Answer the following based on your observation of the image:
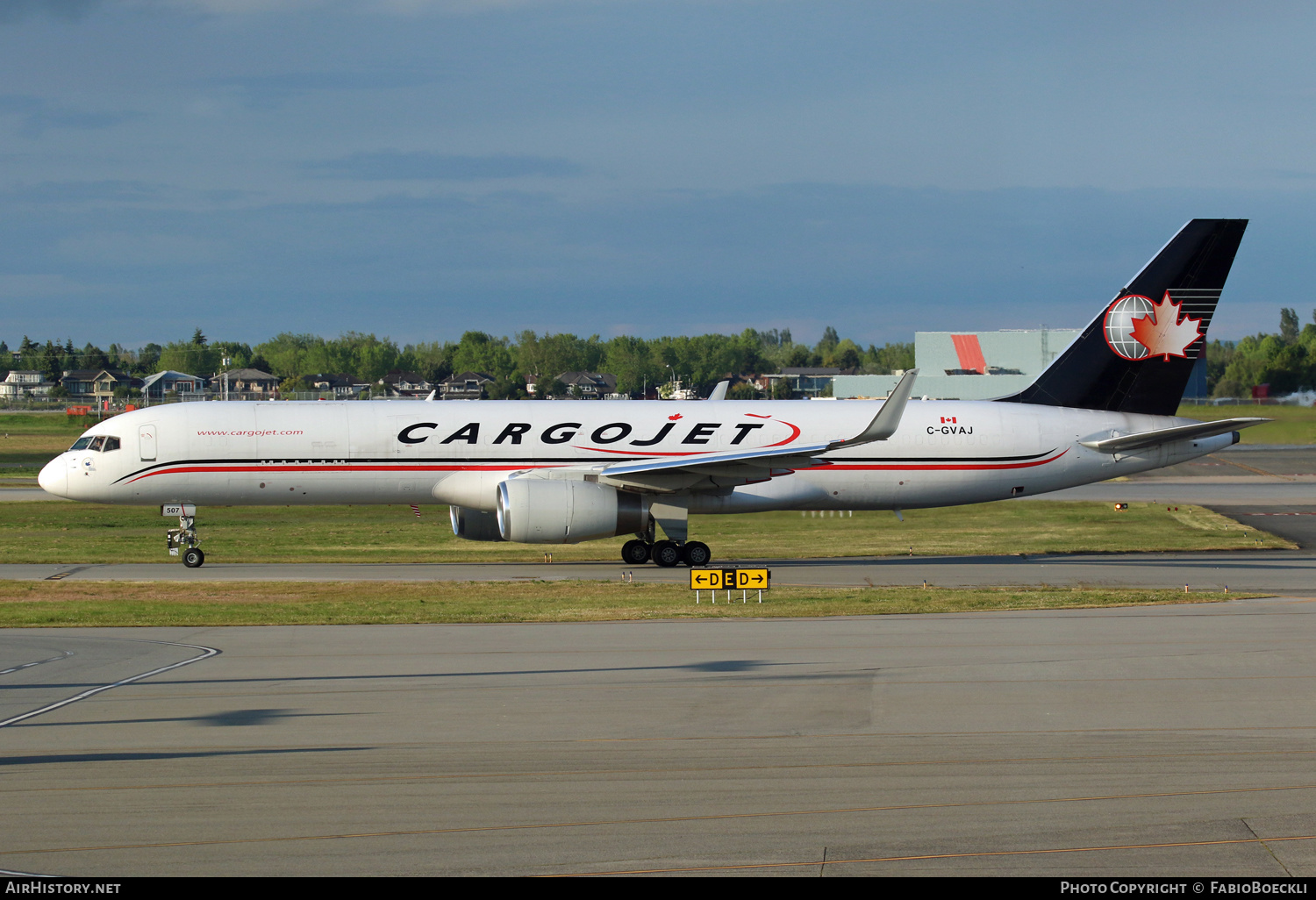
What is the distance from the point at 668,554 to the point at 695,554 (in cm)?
69

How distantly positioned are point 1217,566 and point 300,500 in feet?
75.2

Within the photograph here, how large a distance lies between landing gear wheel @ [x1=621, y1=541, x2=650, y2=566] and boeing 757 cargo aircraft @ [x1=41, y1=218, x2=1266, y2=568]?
37 mm

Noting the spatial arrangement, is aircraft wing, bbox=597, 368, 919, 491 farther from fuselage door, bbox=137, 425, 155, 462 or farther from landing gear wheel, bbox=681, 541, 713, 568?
fuselage door, bbox=137, 425, 155, 462

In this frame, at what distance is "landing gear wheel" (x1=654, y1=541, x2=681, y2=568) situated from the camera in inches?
1156

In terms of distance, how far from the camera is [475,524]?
98.1 ft

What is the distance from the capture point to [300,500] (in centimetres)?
2952

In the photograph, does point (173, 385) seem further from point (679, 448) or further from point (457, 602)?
point (457, 602)

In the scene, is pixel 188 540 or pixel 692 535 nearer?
pixel 188 540

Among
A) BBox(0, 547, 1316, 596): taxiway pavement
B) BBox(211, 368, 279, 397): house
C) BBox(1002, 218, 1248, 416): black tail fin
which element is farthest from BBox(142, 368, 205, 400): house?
BBox(1002, 218, 1248, 416): black tail fin

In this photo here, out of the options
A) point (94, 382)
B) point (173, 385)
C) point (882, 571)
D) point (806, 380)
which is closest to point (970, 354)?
point (806, 380)

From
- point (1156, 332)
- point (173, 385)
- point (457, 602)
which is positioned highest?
point (173, 385)

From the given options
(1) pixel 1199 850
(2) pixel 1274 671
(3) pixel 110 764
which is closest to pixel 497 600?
(3) pixel 110 764

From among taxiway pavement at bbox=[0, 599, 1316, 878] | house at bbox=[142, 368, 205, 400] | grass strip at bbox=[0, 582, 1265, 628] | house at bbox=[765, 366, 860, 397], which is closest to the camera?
taxiway pavement at bbox=[0, 599, 1316, 878]

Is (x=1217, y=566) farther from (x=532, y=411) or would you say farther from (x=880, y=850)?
(x=880, y=850)
